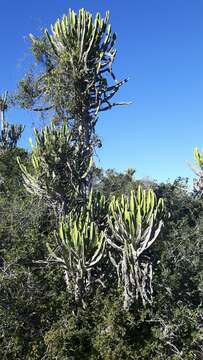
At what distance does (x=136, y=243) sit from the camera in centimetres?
841

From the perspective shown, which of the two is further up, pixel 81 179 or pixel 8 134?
pixel 8 134

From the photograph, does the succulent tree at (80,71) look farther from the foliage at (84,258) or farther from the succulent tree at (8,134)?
the succulent tree at (8,134)

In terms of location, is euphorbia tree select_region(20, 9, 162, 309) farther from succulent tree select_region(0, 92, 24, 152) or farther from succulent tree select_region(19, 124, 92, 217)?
succulent tree select_region(0, 92, 24, 152)

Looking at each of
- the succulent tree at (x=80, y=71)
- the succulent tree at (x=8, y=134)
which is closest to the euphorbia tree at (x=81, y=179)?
the succulent tree at (x=80, y=71)

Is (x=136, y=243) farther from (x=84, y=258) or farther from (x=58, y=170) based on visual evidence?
(x=58, y=170)

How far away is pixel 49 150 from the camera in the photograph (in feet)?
32.6

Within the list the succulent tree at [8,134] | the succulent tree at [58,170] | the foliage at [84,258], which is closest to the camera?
the foliage at [84,258]

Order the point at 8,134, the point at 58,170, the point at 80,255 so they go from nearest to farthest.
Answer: the point at 80,255
the point at 58,170
the point at 8,134

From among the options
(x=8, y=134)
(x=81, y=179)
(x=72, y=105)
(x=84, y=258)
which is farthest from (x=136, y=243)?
(x=8, y=134)

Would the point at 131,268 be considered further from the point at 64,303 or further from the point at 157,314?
the point at 64,303

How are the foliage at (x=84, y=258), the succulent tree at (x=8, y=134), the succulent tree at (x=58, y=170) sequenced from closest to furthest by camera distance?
the foliage at (x=84, y=258)
the succulent tree at (x=58, y=170)
the succulent tree at (x=8, y=134)

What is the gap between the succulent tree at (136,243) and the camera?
832 centimetres

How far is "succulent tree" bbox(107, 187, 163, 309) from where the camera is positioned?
8320mm

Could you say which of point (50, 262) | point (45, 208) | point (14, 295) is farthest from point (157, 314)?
point (45, 208)
